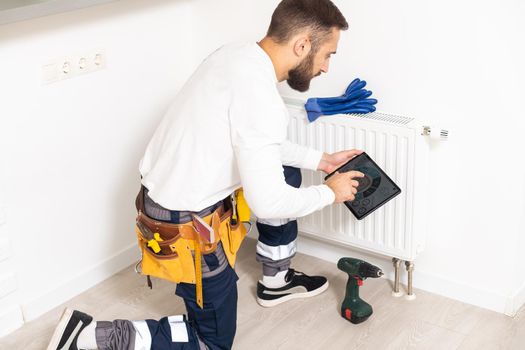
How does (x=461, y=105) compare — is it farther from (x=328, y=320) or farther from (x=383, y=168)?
(x=328, y=320)

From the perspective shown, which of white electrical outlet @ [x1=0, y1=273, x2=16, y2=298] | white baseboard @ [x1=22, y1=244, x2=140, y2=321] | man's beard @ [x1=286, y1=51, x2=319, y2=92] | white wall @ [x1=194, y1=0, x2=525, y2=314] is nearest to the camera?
man's beard @ [x1=286, y1=51, x2=319, y2=92]

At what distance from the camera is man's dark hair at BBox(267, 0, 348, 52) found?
208 cm

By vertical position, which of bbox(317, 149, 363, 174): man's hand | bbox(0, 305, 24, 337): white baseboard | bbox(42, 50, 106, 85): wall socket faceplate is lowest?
bbox(0, 305, 24, 337): white baseboard

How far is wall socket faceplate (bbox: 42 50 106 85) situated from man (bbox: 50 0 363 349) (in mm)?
543

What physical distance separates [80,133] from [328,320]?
1.06 meters

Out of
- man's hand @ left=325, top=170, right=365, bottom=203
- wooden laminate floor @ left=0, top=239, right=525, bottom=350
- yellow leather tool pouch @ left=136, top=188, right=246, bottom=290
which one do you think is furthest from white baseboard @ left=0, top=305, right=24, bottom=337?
man's hand @ left=325, top=170, right=365, bottom=203

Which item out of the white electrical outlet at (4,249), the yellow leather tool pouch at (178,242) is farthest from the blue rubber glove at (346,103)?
the white electrical outlet at (4,249)

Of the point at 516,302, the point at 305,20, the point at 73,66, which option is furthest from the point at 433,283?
the point at 73,66

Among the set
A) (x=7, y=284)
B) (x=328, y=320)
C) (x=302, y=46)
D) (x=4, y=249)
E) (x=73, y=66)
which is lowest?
(x=328, y=320)

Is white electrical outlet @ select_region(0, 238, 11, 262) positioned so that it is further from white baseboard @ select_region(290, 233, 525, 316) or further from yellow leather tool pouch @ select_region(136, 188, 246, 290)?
white baseboard @ select_region(290, 233, 525, 316)

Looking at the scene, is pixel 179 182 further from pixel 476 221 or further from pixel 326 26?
pixel 476 221

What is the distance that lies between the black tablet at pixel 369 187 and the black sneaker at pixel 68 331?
88 centimetres

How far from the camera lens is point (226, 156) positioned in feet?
6.94

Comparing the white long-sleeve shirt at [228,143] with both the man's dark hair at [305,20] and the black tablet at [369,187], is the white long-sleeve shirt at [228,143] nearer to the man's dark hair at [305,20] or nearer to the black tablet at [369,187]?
the man's dark hair at [305,20]
